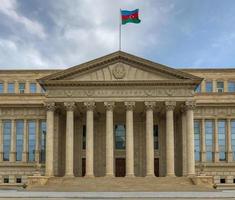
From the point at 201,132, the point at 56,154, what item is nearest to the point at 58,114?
the point at 56,154

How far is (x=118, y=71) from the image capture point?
65.1m

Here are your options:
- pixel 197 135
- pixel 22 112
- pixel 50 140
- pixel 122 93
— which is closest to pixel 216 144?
pixel 197 135

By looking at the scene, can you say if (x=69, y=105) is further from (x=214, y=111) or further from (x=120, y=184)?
(x=214, y=111)

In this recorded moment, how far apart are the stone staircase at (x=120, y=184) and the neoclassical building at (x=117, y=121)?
277 cm

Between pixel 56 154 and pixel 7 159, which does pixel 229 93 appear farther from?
pixel 7 159

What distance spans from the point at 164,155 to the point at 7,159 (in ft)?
81.2

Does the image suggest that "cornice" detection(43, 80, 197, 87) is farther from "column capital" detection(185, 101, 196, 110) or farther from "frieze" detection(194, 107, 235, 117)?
"frieze" detection(194, 107, 235, 117)

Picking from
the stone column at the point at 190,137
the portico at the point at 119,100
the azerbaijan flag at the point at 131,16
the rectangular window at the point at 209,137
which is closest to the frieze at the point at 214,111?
the rectangular window at the point at 209,137

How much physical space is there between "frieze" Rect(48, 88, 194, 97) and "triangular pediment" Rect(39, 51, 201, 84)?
1.51m

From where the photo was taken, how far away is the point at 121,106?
67.2 meters

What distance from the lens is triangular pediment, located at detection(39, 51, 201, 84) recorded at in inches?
2532

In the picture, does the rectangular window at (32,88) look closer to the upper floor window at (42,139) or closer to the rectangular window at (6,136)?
the upper floor window at (42,139)

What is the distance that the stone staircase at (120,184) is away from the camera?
5409cm

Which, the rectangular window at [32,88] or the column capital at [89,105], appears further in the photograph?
the rectangular window at [32,88]
